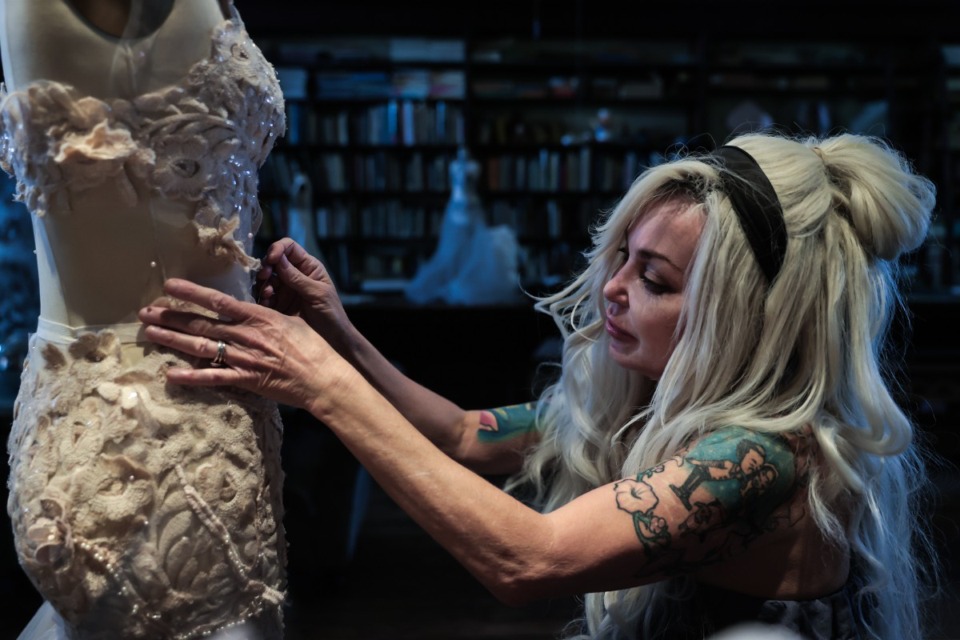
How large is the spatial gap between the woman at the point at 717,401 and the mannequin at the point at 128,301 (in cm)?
6

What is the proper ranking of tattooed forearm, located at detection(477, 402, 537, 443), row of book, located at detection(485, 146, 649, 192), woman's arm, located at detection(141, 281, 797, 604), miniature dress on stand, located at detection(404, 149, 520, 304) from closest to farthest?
woman's arm, located at detection(141, 281, 797, 604) → tattooed forearm, located at detection(477, 402, 537, 443) → miniature dress on stand, located at detection(404, 149, 520, 304) → row of book, located at detection(485, 146, 649, 192)

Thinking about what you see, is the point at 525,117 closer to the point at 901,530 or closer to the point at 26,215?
the point at 26,215

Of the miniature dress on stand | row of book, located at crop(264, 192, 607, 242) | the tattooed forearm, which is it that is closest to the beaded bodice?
the tattooed forearm

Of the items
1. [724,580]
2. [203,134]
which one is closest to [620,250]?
[724,580]

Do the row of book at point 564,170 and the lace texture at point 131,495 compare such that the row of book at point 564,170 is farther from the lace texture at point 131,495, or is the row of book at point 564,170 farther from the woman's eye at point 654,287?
the lace texture at point 131,495

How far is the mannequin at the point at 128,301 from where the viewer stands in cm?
91

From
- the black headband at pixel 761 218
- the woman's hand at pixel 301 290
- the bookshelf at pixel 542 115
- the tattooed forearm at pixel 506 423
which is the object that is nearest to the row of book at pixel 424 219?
the bookshelf at pixel 542 115

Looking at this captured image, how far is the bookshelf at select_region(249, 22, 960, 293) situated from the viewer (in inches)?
206

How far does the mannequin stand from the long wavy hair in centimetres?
57

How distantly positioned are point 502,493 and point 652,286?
38 centimetres

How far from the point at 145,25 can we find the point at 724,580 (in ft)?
3.23

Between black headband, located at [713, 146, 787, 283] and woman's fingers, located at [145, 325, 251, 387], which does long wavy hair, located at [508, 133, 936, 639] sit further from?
woman's fingers, located at [145, 325, 251, 387]

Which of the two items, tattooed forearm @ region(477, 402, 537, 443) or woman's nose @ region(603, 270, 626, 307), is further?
tattooed forearm @ region(477, 402, 537, 443)

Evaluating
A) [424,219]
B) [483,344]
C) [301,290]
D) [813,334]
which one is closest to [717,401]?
[813,334]
